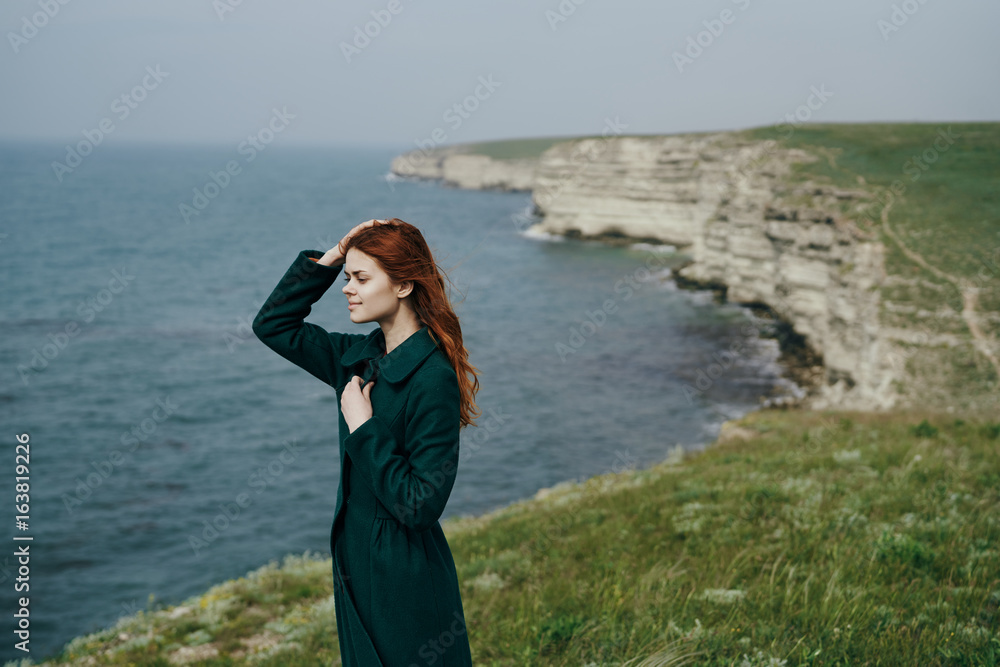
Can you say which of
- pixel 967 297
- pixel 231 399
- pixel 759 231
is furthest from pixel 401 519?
pixel 759 231

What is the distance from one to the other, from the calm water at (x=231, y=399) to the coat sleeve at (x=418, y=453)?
2.20 ft

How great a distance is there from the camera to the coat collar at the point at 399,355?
2.92m

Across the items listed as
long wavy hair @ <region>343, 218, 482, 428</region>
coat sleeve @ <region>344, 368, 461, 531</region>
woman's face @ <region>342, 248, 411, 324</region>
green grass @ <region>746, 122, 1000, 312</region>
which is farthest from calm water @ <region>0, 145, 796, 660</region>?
green grass @ <region>746, 122, 1000, 312</region>

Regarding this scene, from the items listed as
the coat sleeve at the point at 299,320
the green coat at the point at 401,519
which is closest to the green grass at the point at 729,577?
the green coat at the point at 401,519

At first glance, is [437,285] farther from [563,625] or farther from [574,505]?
[574,505]

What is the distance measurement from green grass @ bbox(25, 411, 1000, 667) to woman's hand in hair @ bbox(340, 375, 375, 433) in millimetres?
2606

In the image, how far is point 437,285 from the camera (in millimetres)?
3057

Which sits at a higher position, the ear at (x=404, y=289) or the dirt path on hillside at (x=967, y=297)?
the ear at (x=404, y=289)

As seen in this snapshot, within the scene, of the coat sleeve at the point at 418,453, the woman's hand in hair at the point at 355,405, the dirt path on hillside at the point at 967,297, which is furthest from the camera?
the dirt path on hillside at the point at 967,297

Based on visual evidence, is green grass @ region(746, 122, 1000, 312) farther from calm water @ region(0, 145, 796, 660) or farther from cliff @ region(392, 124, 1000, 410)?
calm water @ region(0, 145, 796, 660)

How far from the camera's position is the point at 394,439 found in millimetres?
2797

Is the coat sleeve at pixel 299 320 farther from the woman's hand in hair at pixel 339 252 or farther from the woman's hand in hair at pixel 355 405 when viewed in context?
the woman's hand in hair at pixel 355 405

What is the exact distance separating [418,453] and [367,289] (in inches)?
28.2

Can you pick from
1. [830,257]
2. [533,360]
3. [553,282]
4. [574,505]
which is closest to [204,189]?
[553,282]
